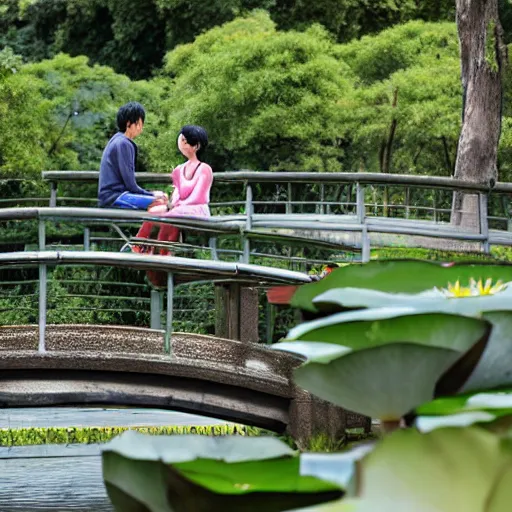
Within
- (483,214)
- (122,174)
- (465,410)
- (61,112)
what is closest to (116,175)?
(122,174)

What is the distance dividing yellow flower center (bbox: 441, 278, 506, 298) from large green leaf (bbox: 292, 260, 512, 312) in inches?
0.5

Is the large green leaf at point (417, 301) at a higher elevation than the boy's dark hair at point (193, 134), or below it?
higher

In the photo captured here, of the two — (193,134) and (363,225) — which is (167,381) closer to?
(193,134)

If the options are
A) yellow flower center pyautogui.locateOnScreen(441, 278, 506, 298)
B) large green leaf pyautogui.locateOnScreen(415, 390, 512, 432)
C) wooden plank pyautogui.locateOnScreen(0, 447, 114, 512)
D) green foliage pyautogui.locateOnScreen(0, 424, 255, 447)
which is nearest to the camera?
large green leaf pyautogui.locateOnScreen(415, 390, 512, 432)

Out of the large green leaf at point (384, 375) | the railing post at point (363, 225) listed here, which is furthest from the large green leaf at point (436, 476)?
the railing post at point (363, 225)

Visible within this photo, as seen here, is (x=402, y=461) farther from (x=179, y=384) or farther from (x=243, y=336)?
(x=243, y=336)

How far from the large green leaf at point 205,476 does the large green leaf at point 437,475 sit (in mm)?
98

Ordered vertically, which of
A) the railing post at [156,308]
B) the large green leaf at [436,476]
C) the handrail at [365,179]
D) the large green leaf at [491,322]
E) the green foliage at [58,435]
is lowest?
the green foliage at [58,435]

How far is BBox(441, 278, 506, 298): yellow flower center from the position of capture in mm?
1176

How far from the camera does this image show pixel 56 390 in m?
7.75

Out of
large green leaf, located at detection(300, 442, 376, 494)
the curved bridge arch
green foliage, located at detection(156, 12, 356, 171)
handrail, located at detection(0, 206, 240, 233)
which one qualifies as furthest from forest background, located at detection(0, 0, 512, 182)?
large green leaf, located at detection(300, 442, 376, 494)

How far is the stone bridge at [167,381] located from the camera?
7742mm

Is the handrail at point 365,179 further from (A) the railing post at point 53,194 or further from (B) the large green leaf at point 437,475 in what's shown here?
(B) the large green leaf at point 437,475

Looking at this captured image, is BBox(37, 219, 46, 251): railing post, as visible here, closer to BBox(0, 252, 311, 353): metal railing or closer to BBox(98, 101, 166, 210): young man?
BBox(0, 252, 311, 353): metal railing
